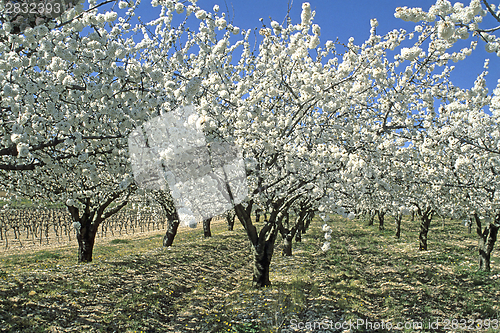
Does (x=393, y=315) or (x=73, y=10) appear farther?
(x=393, y=315)

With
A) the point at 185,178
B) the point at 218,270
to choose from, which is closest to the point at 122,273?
the point at 218,270

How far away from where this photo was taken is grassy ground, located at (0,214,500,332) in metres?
8.13

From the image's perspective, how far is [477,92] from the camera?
723 centimetres

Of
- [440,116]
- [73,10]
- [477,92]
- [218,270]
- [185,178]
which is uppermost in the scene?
[73,10]

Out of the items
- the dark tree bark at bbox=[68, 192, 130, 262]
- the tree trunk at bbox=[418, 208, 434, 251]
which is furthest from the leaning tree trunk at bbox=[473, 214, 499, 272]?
the dark tree bark at bbox=[68, 192, 130, 262]

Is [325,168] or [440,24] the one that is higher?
[440,24]

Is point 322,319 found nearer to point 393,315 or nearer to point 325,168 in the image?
point 393,315

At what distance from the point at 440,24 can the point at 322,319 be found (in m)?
7.96

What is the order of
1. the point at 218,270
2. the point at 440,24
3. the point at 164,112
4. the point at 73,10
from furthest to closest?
1. the point at 218,270
2. the point at 164,112
3. the point at 73,10
4. the point at 440,24
